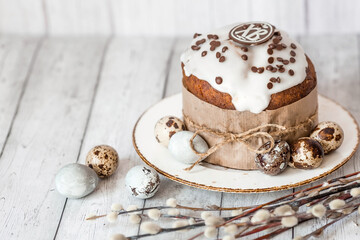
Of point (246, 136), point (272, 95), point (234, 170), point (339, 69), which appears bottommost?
point (339, 69)

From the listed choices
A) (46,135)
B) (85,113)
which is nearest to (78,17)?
(85,113)

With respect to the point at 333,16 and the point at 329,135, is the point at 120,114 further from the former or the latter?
the point at 333,16

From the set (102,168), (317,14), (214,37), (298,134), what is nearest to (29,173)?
(102,168)

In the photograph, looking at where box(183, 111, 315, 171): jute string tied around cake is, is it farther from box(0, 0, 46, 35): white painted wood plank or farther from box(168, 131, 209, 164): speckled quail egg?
box(0, 0, 46, 35): white painted wood plank

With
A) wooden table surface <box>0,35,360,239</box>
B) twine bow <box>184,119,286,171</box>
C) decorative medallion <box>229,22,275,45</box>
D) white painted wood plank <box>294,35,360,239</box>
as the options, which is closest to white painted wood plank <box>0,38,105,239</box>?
wooden table surface <box>0,35,360,239</box>

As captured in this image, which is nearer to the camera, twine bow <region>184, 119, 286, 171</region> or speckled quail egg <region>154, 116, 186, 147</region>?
twine bow <region>184, 119, 286, 171</region>

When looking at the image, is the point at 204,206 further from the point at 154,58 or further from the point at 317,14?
the point at 317,14

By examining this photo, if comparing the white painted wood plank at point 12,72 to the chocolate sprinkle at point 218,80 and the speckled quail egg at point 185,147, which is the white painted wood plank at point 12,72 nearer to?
the speckled quail egg at point 185,147
